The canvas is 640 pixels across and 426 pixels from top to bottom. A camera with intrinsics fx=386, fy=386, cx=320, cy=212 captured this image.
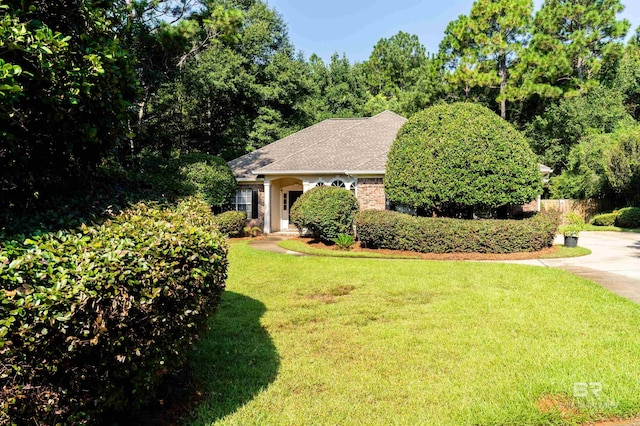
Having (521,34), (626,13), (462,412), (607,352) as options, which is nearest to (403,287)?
(607,352)

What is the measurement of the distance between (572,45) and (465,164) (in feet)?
68.9

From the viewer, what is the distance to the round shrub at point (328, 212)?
14305 millimetres

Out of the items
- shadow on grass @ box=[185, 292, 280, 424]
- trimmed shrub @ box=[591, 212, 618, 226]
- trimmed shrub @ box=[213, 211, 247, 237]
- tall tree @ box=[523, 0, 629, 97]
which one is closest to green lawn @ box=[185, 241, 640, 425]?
shadow on grass @ box=[185, 292, 280, 424]

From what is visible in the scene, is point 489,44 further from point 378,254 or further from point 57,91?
point 57,91

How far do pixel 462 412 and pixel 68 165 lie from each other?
412cm

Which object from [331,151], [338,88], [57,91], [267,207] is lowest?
[267,207]

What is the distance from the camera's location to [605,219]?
2238cm

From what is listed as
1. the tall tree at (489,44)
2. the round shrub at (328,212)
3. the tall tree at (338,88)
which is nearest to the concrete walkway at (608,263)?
the round shrub at (328,212)

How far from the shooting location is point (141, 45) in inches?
449

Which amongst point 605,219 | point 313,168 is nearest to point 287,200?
point 313,168

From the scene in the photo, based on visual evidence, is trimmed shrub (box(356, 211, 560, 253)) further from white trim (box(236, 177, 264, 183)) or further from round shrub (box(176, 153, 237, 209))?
white trim (box(236, 177, 264, 183))

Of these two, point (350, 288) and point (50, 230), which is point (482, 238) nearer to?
point (350, 288)

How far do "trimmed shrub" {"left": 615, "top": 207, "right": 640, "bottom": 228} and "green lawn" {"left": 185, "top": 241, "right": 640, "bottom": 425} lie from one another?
16784mm

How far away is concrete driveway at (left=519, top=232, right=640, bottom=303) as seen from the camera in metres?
7.97
